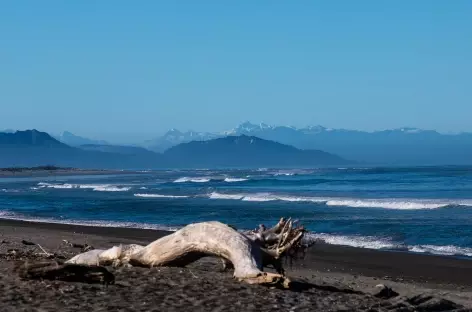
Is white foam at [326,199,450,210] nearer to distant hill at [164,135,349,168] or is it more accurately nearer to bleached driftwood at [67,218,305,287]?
bleached driftwood at [67,218,305,287]

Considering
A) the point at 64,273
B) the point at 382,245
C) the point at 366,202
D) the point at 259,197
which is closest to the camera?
the point at 64,273

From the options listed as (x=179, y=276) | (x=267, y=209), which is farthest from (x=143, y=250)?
(x=267, y=209)

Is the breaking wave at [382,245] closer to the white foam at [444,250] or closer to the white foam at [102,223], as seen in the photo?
the white foam at [444,250]

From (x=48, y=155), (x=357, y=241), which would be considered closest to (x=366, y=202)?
(x=357, y=241)

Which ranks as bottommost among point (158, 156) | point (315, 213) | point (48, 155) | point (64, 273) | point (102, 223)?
point (102, 223)

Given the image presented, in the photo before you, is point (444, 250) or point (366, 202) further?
point (366, 202)

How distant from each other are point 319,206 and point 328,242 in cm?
1199

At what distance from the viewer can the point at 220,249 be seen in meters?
10.6

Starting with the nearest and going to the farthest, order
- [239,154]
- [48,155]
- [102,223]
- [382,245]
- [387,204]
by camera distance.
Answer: [382,245]
[102,223]
[387,204]
[48,155]
[239,154]

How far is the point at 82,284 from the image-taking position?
9.44 m

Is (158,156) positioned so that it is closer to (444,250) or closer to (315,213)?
(315,213)

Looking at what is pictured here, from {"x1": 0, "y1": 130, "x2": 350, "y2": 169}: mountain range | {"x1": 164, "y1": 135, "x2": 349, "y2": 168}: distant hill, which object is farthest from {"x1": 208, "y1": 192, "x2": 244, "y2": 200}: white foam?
{"x1": 164, "y1": 135, "x2": 349, "y2": 168}: distant hill

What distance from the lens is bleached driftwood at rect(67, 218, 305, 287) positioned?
1028 cm

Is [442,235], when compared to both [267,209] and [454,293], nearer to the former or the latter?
[454,293]
